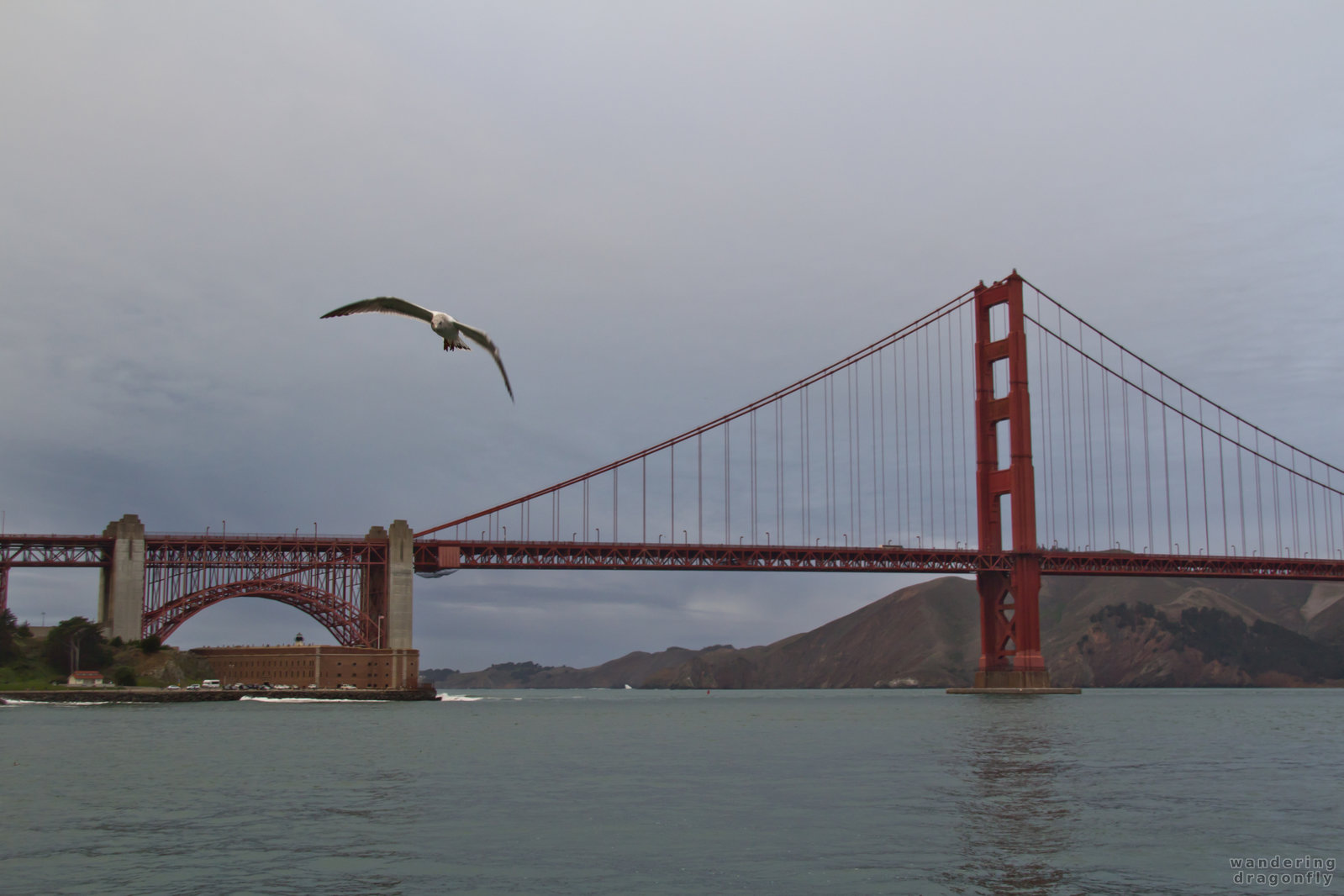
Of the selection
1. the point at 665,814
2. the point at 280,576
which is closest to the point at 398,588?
the point at 280,576

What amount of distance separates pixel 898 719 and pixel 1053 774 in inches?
1375

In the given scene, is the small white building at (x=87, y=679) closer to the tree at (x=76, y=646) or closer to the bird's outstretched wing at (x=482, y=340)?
the tree at (x=76, y=646)

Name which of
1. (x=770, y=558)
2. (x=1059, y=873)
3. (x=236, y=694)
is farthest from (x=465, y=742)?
(x=236, y=694)

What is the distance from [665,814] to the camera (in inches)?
990

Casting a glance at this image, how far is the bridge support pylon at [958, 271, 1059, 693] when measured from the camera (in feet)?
307

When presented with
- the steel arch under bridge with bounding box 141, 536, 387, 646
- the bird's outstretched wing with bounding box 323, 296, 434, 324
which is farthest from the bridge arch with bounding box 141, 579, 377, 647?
the bird's outstretched wing with bounding box 323, 296, 434, 324

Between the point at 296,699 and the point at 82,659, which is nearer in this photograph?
the point at 82,659

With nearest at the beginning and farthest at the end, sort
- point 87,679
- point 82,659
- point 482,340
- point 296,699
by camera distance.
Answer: point 482,340 → point 87,679 → point 82,659 → point 296,699

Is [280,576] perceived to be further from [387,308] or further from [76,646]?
[387,308]

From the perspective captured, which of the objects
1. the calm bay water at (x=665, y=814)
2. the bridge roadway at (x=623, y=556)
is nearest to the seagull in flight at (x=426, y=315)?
the calm bay water at (x=665, y=814)

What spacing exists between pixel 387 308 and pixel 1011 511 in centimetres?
7753

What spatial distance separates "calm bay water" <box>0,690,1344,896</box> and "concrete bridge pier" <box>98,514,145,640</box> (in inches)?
1868

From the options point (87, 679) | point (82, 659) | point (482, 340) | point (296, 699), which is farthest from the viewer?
point (296, 699)

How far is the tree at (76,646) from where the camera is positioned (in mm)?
93000
